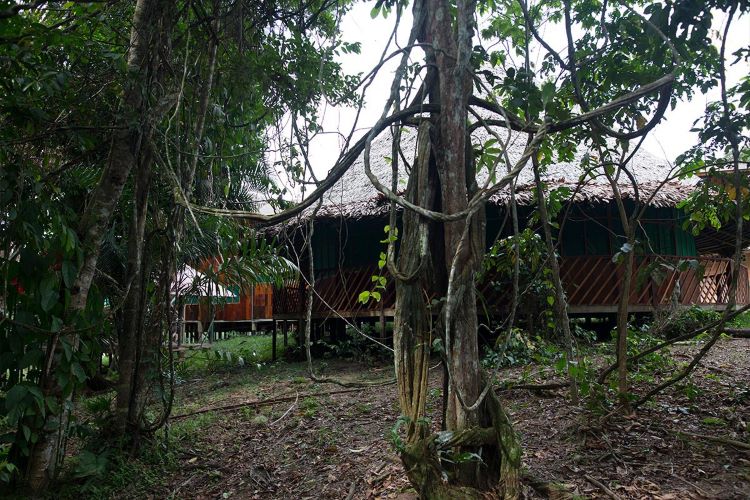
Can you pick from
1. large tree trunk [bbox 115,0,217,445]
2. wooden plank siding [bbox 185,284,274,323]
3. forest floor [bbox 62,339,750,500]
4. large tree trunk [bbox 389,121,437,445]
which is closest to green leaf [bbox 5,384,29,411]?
forest floor [bbox 62,339,750,500]

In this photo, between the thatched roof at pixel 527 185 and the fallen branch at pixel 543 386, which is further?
the thatched roof at pixel 527 185

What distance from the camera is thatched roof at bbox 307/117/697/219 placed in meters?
7.75

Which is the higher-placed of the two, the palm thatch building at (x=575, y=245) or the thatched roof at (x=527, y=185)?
the thatched roof at (x=527, y=185)

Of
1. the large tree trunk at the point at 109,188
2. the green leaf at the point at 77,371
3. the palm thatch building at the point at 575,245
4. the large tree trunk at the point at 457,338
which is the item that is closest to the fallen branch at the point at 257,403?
the palm thatch building at the point at 575,245

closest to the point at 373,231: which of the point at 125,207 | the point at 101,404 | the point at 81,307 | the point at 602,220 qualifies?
the point at 602,220

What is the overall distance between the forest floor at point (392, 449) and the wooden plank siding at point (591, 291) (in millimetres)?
2464

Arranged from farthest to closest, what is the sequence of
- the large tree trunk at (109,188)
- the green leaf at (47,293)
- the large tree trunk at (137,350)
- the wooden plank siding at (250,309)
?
the wooden plank siding at (250,309)
the large tree trunk at (137,350)
the large tree trunk at (109,188)
the green leaf at (47,293)

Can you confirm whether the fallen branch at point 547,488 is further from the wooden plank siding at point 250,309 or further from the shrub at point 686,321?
the wooden plank siding at point 250,309

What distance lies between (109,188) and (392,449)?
92.0 inches

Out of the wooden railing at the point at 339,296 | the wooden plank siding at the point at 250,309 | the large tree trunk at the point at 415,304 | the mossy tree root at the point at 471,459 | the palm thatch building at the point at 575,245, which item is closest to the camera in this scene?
the mossy tree root at the point at 471,459

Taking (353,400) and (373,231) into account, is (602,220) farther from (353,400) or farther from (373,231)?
(353,400)

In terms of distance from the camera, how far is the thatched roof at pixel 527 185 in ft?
25.4

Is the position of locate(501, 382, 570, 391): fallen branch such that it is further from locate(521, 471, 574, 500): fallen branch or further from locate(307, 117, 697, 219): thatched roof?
locate(307, 117, 697, 219): thatched roof

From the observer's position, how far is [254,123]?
4812mm
